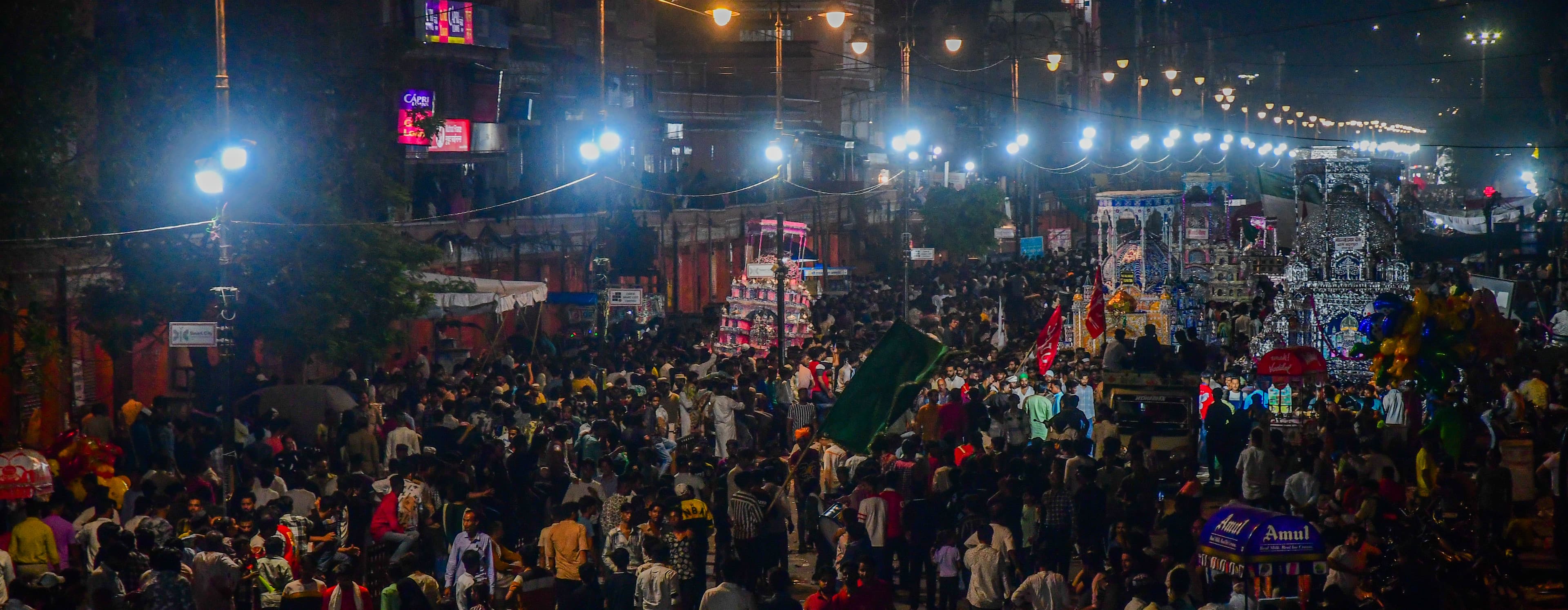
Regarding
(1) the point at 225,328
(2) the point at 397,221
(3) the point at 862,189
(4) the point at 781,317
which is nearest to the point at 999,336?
(4) the point at 781,317

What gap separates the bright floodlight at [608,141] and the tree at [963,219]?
21.1 metres

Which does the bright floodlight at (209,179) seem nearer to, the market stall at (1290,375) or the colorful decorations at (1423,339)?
Result: the market stall at (1290,375)

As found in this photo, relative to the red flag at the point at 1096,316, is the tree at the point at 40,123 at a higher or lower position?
higher

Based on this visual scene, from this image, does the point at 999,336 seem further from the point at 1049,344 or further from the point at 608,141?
the point at 608,141

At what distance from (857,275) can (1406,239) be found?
16566 millimetres

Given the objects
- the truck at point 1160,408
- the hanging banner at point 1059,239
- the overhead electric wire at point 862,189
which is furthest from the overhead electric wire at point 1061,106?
the truck at point 1160,408

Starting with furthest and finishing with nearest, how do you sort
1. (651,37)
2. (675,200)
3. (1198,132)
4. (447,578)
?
(1198,132) < (651,37) < (675,200) < (447,578)

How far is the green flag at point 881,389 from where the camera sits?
1331cm

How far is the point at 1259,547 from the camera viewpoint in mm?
10742

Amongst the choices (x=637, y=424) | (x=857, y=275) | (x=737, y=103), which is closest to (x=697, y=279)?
(x=857, y=275)

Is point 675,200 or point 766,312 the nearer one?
point 766,312

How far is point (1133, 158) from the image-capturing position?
11425cm

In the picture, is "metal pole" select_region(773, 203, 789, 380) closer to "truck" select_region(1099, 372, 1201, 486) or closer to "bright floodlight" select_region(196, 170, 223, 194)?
"truck" select_region(1099, 372, 1201, 486)

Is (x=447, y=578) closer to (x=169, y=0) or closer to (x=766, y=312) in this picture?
(x=169, y=0)
